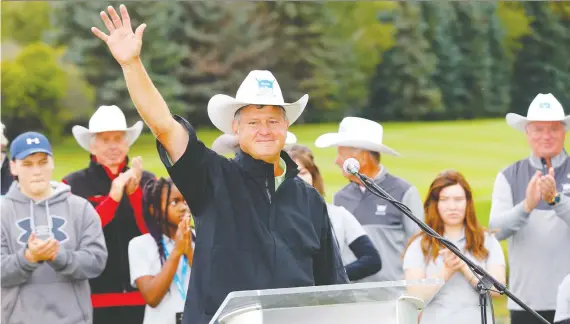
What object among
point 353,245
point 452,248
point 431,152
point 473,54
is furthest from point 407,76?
point 452,248

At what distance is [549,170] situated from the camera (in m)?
7.34

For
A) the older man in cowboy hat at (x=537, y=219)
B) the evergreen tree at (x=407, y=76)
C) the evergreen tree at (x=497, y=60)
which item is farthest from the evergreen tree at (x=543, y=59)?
the older man in cowboy hat at (x=537, y=219)

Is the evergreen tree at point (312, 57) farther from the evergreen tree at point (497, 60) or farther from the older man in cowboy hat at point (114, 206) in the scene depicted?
the older man in cowboy hat at point (114, 206)

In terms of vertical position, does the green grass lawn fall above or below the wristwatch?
above

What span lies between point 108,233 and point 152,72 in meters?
2.56

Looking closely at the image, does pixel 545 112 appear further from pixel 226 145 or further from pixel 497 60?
pixel 497 60

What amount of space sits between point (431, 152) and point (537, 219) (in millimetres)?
2297

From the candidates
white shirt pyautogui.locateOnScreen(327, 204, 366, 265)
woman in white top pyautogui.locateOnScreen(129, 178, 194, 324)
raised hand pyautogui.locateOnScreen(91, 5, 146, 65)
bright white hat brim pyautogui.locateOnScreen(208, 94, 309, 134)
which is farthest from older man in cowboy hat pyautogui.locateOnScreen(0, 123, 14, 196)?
raised hand pyautogui.locateOnScreen(91, 5, 146, 65)

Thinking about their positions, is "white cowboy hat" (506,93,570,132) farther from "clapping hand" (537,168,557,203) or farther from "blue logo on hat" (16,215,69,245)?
"blue logo on hat" (16,215,69,245)

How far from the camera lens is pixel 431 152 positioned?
9578mm

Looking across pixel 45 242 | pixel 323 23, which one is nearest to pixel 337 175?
pixel 323 23

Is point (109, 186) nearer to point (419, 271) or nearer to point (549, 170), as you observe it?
point (419, 271)

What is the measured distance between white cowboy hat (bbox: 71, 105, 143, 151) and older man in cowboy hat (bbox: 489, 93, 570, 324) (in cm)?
255

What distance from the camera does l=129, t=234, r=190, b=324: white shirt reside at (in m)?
6.52
